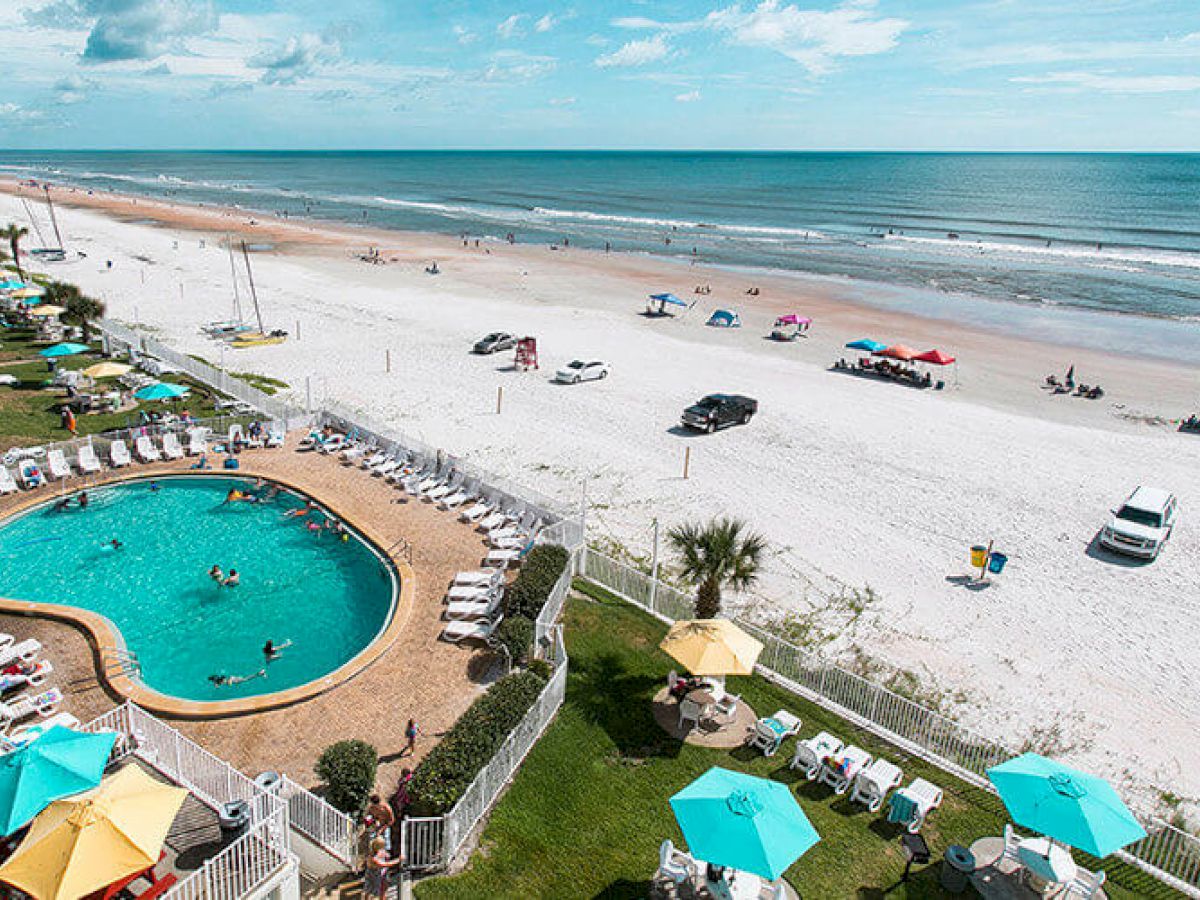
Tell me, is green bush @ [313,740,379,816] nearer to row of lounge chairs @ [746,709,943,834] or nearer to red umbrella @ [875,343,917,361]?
row of lounge chairs @ [746,709,943,834]

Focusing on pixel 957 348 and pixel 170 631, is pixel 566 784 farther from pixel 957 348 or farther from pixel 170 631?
pixel 957 348

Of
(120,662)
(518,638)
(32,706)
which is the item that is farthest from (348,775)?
(120,662)

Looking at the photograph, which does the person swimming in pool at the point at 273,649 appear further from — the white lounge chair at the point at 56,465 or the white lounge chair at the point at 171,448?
the white lounge chair at the point at 56,465

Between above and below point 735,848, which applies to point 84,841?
above

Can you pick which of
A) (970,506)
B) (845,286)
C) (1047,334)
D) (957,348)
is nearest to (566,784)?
(970,506)

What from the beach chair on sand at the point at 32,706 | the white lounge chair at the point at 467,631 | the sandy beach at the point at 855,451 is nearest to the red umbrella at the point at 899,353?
the sandy beach at the point at 855,451
